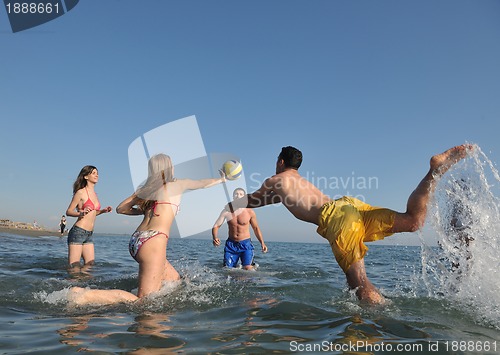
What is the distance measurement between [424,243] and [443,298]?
3.09ft

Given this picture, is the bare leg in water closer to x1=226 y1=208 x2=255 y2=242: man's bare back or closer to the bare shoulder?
x1=226 y1=208 x2=255 y2=242: man's bare back

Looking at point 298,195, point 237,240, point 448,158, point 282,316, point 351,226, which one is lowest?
point 282,316

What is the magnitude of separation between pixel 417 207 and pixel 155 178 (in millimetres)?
3401

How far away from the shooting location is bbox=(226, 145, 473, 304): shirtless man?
14.8 feet

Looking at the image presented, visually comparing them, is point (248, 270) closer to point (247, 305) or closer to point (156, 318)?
point (247, 305)

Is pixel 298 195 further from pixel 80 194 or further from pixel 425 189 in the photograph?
pixel 80 194

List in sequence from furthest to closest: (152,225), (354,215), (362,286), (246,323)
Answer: (152,225)
(354,215)
(362,286)
(246,323)

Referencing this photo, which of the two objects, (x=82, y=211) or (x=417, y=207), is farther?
(x=82, y=211)

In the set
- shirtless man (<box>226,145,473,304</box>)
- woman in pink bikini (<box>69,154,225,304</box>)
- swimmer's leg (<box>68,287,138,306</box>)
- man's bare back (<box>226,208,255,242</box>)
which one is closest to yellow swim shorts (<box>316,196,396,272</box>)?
shirtless man (<box>226,145,473,304</box>)

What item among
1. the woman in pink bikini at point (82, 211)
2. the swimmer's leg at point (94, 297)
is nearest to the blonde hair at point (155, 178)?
the swimmer's leg at point (94, 297)

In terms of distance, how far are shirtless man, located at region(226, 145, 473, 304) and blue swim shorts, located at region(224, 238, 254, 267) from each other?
4.52 metres

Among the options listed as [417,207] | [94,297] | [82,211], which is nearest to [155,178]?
[94,297]

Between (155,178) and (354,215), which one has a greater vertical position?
(155,178)

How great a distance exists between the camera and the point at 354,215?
4684mm
